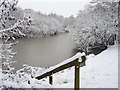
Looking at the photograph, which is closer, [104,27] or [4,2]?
[4,2]

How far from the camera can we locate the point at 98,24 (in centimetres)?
964

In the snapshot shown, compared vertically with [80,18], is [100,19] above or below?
below

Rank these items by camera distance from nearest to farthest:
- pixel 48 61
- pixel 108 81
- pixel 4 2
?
1. pixel 4 2
2. pixel 108 81
3. pixel 48 61

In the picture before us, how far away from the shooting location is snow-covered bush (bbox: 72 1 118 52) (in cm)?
834

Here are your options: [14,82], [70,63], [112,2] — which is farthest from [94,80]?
[112,2]

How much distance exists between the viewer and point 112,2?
7949 millimetres

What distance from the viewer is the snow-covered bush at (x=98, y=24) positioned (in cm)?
834

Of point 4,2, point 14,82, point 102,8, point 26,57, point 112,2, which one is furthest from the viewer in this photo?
point 26,57

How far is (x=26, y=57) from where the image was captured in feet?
40.5

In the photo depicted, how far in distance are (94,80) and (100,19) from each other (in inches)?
270

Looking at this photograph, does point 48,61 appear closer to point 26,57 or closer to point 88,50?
point 26,57

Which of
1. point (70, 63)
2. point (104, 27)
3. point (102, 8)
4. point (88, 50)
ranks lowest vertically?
point (70, 63)

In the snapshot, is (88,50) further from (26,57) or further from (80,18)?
(26,57)

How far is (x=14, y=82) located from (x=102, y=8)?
7.87m
